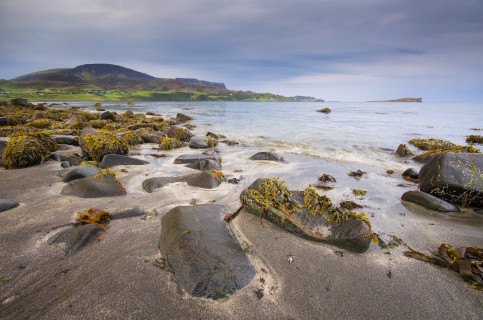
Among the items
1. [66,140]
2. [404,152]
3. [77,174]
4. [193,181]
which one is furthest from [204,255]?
[66,140]

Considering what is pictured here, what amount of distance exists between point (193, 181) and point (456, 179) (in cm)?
536

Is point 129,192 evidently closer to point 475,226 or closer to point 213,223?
point 213,223

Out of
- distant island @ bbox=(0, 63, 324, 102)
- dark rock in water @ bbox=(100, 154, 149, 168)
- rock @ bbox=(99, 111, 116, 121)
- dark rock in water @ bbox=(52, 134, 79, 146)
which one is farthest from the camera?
distant island @ bbox=(0, 63, 324, 102)

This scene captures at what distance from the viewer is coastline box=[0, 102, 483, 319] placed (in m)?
1.84

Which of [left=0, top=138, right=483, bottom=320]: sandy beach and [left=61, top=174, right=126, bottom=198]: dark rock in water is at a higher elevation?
[left=61, top=174, right=126, bottom=198]: dark rock in water

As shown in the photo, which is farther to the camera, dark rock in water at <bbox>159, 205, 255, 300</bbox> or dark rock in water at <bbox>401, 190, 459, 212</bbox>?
dark rock in water at <bbox>401, 190, 459, 212</bbox>

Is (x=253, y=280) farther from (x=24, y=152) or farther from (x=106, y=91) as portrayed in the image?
(x=106, y=91)

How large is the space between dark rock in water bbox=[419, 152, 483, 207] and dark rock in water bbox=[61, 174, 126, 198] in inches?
250

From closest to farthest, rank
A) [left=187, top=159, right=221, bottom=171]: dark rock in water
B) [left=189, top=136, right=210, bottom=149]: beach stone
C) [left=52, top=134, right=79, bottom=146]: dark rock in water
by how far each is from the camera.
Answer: [left=187, top=159, right=221, bottom=171]: dark rock in water < [left=52, top=134, right=79, bottom=146]: dark rock in water < [left=189, top=136, right=210, bottom=149]: beach stone

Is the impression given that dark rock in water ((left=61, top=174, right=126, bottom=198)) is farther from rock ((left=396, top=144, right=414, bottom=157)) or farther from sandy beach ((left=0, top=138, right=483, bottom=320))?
rock ((left=396, top=144, right=414, bottom=157))

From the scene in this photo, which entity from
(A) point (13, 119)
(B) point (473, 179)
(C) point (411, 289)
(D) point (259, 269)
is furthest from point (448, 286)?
(A) point (13, 119)

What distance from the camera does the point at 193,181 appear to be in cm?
477

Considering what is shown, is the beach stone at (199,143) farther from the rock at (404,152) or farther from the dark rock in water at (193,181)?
the rock at (404,152)

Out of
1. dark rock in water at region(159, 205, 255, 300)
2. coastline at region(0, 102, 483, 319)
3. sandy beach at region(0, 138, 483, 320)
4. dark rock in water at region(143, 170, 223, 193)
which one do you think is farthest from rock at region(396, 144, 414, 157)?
dark rock in water at region(159, 205, 255, 300)
